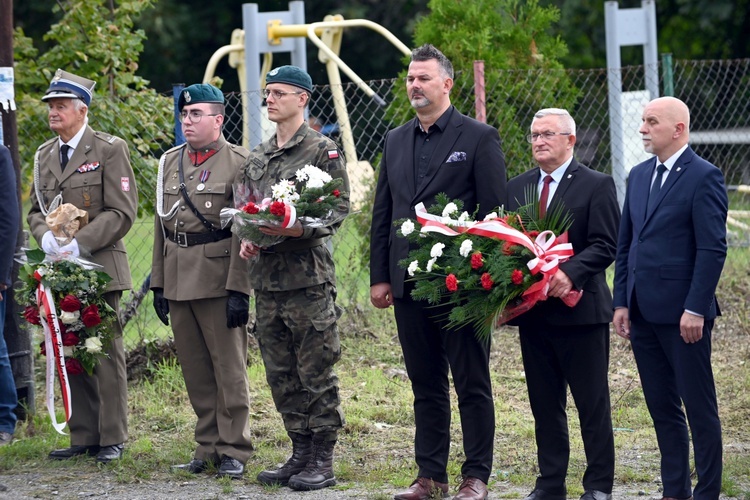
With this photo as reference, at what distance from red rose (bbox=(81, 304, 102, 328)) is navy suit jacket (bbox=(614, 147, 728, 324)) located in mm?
2915

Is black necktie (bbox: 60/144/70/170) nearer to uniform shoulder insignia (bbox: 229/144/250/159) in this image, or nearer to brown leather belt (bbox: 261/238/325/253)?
uniform shoulder insignia (bbox: 229/144/250/159)

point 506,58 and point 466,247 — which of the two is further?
point 506,58

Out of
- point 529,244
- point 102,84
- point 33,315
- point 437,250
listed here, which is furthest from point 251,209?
point 102,84

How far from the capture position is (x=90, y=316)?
19.3 ft

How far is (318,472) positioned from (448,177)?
171cm

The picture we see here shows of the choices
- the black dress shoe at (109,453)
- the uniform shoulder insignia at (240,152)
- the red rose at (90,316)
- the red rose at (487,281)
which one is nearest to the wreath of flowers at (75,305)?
the red rose at (90,316)

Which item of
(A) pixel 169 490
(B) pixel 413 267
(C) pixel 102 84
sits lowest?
(A) pixel 169 490

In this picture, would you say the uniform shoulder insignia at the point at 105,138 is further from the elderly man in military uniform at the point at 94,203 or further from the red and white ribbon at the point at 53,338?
the red and white ribbon at the point at 53,338

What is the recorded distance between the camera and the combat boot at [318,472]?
5473 millimetres

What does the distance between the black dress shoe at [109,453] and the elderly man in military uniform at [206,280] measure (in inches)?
18.0

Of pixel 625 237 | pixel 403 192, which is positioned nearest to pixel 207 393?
pixel 403 192

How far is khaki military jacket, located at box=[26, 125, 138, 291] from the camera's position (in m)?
6.09

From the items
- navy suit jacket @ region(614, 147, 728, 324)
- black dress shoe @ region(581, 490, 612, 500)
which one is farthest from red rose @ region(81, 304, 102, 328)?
navy suit jacket @ region(614, 147, 728, 324)

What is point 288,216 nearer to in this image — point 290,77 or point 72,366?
point 290,77
